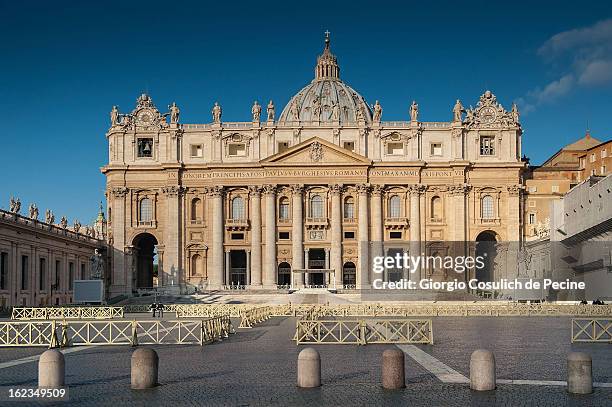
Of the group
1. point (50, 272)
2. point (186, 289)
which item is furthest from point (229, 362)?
point (186, 289)

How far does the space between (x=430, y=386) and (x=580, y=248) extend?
50.1 metres

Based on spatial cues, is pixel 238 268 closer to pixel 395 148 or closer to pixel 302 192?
pixel 302 192

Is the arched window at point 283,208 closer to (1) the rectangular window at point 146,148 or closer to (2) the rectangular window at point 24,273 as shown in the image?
(1) the rectangular window at point 146,148

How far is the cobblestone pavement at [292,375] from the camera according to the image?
54.6 ft

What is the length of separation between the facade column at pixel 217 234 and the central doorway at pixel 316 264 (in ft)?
32.7

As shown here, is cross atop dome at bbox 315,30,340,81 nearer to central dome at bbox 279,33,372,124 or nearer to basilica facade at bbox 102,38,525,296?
central dome at bbox 279,33,372,124

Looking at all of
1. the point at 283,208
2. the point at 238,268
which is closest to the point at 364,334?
the point at 283,208

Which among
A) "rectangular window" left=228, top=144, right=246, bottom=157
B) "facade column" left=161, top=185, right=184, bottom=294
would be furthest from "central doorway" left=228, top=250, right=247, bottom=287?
"rectangular window" left=228, top=144, right=246, bottom=157

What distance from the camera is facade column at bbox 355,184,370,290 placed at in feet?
306

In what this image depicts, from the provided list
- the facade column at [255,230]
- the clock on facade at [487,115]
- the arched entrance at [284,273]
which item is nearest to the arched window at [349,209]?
the arched entrance at [284,273]

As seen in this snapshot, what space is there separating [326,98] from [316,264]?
38402 mm

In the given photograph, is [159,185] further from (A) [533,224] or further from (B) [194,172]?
(A) [533,224]

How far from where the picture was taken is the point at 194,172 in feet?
315

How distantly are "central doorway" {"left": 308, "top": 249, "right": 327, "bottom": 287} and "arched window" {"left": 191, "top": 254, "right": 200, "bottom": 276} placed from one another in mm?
12353
